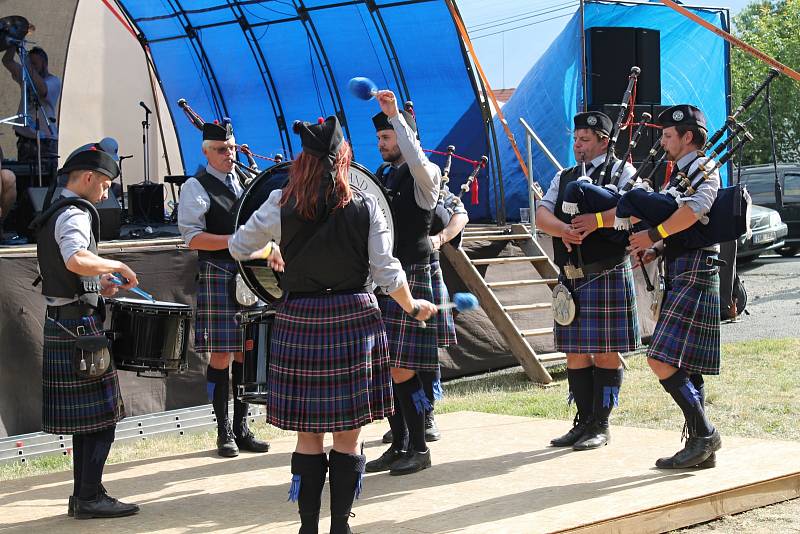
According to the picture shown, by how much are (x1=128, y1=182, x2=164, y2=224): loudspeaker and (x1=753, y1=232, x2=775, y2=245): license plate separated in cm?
733

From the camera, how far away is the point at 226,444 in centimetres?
465

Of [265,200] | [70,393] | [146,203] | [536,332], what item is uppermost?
[146,203]

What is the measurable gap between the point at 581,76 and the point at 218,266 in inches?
223

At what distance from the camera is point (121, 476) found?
4301mm

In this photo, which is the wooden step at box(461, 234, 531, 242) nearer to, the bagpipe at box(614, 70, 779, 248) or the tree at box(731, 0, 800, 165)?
the bagpipe at box(614, 70, 779, 248)

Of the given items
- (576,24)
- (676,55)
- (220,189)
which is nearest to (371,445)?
(220,189)

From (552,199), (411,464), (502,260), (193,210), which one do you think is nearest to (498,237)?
(502,260)

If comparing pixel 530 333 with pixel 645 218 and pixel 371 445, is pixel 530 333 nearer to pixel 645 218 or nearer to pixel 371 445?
pixel 371 445

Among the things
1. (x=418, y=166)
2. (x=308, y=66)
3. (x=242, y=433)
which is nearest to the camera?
(x=418, y=166)

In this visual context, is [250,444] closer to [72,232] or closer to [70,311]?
[70,311]

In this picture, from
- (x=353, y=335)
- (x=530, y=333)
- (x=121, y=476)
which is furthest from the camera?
(x=530, y=333)

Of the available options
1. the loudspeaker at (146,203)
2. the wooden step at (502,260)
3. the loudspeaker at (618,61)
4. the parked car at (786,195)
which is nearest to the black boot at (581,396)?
the wooden step at (502,260)

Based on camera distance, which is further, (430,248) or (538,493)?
(430,248)

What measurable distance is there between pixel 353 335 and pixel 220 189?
5.83 feet
